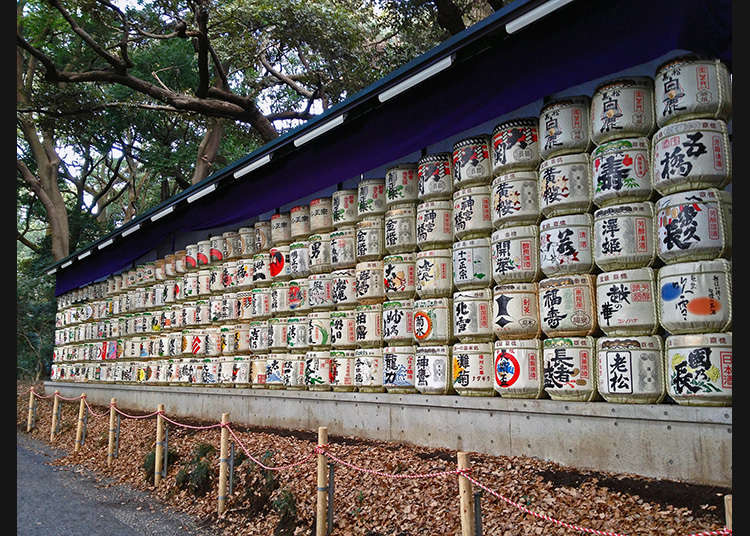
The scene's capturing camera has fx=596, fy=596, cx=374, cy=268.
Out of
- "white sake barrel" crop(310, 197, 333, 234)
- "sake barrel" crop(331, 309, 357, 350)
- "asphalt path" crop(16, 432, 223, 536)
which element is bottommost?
"asphalt path" crop(16, 432, 223, 536)

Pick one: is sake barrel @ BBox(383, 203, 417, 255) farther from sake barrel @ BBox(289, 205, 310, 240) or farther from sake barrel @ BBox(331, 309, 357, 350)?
sake barrel @ BBox(289, 205, 310, 240)

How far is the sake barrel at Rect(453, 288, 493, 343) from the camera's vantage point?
22.9 ft

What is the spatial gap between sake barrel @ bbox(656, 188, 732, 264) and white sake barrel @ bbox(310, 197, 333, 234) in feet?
17.5

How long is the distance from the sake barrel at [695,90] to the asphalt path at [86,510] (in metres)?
7.03

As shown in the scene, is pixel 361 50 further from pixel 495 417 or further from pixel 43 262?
pixel 43 262

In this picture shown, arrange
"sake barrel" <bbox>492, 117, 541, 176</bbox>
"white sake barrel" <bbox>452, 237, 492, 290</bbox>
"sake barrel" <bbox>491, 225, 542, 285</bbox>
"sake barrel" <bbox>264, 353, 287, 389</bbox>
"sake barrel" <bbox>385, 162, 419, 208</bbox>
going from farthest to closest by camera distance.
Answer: "sake barrel" <bbox>264, 353, 287, 389</bbox> → "sake barrel" <bbox>385, 162, 419, 208</bbox> → "white sake barrel" <bbox>452, 237, 492, 290</bbox> → "sake barrel" <bbox>492, 117, 541, 176</bbox> → "sake barrel" <bbox>491, 225, 542, 285</bbox>

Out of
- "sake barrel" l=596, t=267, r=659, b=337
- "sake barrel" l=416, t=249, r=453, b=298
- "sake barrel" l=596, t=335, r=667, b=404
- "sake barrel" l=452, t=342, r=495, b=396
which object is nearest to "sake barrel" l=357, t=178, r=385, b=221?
"sake barrel" l=416, t=249, r=453, b=298

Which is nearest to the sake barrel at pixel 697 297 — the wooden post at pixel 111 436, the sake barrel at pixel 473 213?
the sake barrel at pixel 473 213

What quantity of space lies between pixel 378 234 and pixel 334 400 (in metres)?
2.52

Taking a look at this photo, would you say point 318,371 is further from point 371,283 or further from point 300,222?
→ point 300,222

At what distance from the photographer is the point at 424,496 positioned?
621 centimetres

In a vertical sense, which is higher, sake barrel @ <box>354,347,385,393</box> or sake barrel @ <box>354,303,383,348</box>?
sake barrel @ <box>354,303,383,348</box>

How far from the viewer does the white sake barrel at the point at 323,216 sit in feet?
31.6

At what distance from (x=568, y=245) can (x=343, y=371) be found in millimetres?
3899
